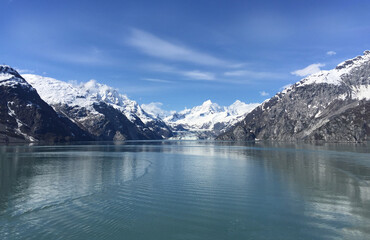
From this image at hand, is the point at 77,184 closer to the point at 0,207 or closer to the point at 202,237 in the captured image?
the point at 0,207

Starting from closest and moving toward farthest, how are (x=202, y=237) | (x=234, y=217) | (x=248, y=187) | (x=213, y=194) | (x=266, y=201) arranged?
(x=202, y=237), (x=234, y=217), (x=266, y=201), (x=213, y=194), (x=248, y=187)

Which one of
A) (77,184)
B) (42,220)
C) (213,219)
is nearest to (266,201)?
(213,219)

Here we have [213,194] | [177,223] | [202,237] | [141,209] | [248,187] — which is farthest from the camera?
[248,187]

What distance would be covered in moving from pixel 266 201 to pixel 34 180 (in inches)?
1871

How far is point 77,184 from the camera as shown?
5409 centimetres

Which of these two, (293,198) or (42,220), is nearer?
(42,220)

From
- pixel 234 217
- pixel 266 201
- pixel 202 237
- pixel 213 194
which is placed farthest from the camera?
pixel 213 194

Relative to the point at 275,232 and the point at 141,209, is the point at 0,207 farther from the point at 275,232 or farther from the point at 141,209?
the point at 275,232

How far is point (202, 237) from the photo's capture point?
2752 centimetres

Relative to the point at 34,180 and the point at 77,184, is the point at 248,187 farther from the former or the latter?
the point at 34,180

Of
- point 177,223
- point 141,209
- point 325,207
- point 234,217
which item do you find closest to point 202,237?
point 177,223

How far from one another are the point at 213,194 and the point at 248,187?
9.14 m

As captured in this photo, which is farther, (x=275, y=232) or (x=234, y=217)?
(x=234, y=217)

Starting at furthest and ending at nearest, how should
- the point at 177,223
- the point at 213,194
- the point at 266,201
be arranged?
the point at 213,194 → the point at 266,201 → the point at 177,223
